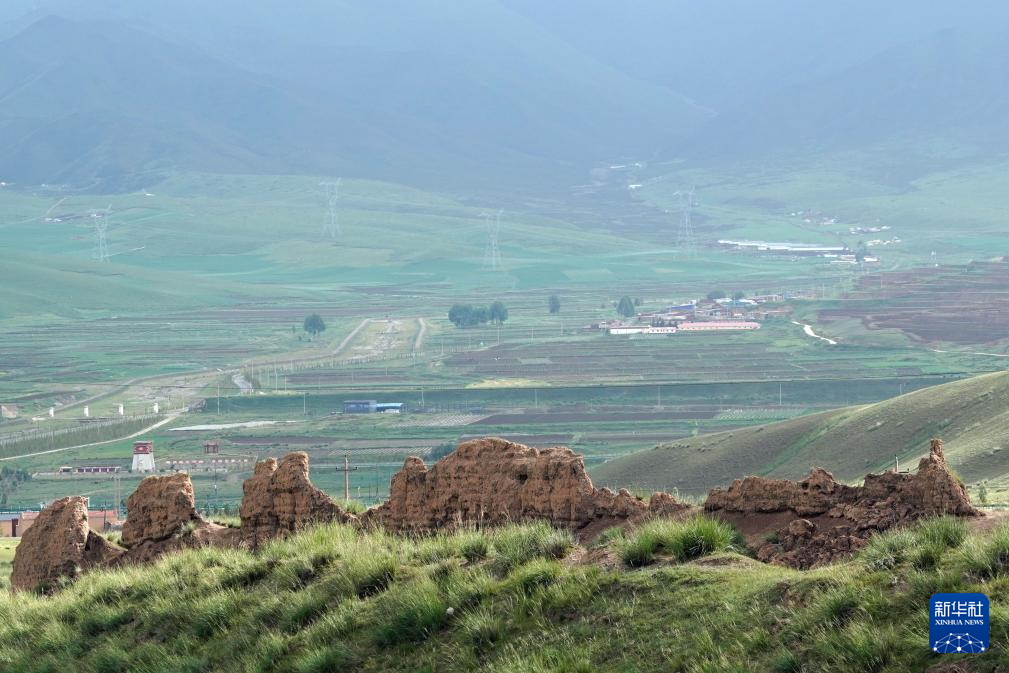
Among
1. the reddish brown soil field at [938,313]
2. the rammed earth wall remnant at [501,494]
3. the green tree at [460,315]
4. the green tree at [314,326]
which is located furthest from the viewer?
the green tree at [460,315]

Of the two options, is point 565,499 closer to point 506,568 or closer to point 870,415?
point 506,568

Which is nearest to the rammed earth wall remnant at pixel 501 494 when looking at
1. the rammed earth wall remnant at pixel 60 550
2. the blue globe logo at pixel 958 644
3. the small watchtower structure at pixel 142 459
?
the rammed earth wall remnant at pixel 60 550

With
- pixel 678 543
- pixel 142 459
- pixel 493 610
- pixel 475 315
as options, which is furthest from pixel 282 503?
pixel 475 315

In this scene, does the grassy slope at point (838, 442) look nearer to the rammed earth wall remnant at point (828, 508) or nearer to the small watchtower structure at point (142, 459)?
Result: the rammed earth wall remnant at point (828, 508)

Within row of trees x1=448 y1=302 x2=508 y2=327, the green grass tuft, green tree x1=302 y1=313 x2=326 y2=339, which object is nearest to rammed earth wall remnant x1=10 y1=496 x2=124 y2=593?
the green grass tuft

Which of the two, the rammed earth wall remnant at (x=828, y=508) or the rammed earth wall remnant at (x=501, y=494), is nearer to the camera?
the rammed earth wall remnant at (x=828, y=508)

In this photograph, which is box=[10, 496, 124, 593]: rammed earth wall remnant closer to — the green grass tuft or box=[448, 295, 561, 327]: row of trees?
the green grass tuft

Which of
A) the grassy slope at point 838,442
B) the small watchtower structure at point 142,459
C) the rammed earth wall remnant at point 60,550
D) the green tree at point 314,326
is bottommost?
the small watchtower structure at point 142,459

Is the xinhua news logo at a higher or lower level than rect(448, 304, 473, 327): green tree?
lower

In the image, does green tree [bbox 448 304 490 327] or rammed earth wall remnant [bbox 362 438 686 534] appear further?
green tree [bbox 448 304 490 327]
